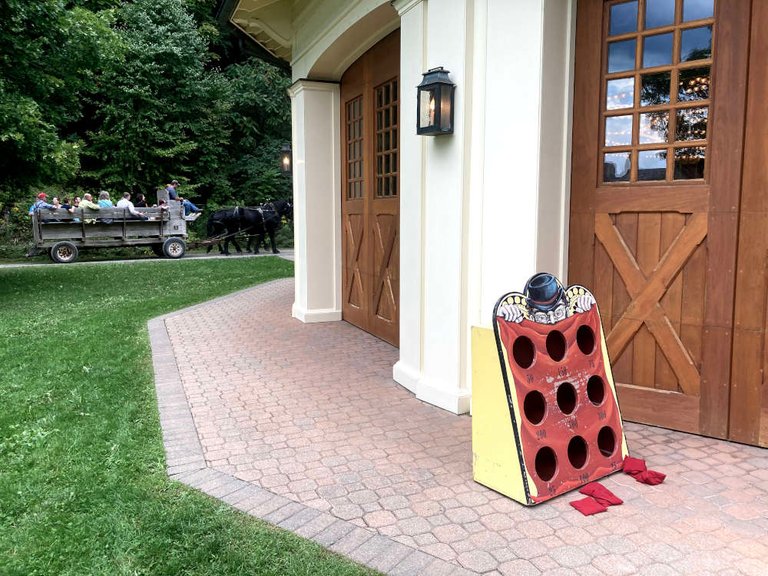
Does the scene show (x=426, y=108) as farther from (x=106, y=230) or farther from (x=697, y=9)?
(x=106, y=230)

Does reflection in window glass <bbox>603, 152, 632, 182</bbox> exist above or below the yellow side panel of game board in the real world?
above

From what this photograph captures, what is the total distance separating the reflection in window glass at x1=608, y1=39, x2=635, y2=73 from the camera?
404 centimetres

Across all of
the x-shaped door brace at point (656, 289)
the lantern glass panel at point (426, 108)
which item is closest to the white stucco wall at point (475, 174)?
the lantern glass panel at point (426, 108)

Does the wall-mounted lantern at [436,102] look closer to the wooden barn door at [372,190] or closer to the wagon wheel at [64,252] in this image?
the wooden barn door at [372,190]

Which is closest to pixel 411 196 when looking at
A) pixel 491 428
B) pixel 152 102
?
pixel 491 428

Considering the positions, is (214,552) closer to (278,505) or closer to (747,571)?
(278,505)

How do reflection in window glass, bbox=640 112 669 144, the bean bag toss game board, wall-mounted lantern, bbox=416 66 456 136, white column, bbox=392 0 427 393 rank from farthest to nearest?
white column, bbox=392 0 427 393
wall-mounted lantern, bbox=416 66 456 136
reflection in window glass, bbox=640 112 669 144
the bean bag toss game board

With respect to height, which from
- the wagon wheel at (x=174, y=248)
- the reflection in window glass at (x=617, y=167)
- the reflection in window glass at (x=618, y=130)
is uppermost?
the reflection in window glass at (x=618, y=130)

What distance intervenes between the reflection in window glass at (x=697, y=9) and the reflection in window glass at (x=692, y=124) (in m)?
0.53

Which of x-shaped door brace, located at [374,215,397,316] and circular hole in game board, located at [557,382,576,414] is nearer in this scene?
circular hole in game board, located at [557,382,576,414]

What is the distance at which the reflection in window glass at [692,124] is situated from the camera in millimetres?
3834

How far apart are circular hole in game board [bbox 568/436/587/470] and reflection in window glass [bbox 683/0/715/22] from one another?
8.50ft

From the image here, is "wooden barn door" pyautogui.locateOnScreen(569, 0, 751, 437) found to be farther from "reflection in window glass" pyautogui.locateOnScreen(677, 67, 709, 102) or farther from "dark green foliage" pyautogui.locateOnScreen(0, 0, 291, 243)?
"dark green foliage" pyautogui.locateOnScreen(0, 0, 291, 243)

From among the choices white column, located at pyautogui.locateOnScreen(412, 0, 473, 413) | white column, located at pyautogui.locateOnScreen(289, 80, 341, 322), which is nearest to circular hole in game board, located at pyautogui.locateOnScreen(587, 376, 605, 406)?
white column, located at pyautogui.locateOnScreen(412, 0, 473, 413)
